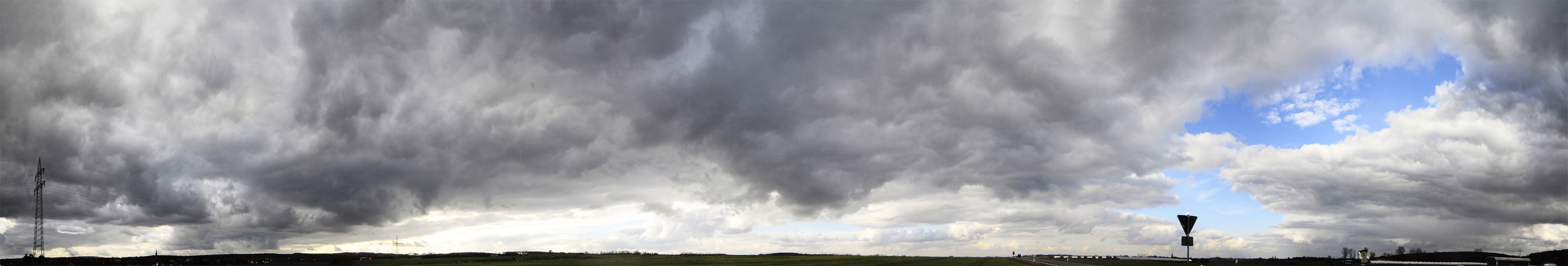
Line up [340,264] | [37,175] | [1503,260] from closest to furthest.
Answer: [1503,260]
[37,175]
[340,264]

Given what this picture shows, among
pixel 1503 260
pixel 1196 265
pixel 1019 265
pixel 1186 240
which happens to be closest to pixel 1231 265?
pixel 1196 265

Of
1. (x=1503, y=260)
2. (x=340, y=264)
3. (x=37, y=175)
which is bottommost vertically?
(x=340, y=264)

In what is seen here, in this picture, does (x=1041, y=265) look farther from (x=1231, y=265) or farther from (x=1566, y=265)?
(x=1566, y=265)

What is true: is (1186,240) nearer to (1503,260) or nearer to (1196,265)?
(1503,260)

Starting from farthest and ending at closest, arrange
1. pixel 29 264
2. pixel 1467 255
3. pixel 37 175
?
pixel 1467 255 < pixel 29 264 < pixel 37 175

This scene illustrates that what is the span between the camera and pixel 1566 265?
249 feet

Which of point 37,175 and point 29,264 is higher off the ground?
point 37,175

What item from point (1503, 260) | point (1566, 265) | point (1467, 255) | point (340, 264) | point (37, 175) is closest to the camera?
point (1503, 260)

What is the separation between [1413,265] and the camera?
214 feet

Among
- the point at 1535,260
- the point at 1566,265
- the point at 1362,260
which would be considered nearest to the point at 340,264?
the point at 1362,260

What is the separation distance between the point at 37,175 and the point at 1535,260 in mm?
227423

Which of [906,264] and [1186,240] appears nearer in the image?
[1186,240]

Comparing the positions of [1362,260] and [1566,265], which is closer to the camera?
[1362,260]

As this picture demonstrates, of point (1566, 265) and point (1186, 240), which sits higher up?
point (1186, 240)
